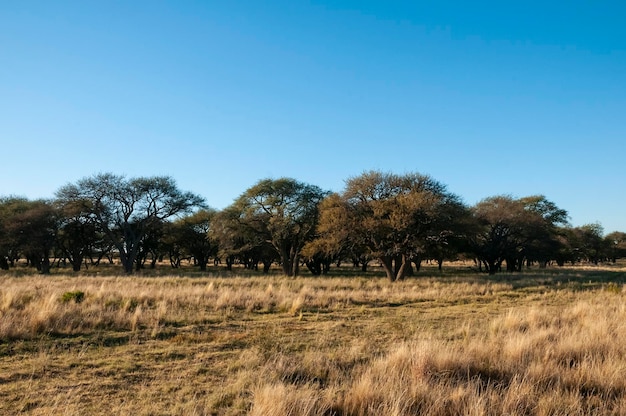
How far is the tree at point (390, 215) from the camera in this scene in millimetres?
29656

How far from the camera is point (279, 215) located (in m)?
41.4

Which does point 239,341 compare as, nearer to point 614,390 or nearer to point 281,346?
point 281,346

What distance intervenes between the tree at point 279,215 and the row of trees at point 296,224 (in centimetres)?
11

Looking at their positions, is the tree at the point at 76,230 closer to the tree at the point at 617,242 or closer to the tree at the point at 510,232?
the tree at the point at 510,232

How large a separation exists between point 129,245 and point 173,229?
991cm

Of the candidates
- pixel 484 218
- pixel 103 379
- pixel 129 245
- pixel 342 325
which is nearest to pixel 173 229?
pixel 129 245

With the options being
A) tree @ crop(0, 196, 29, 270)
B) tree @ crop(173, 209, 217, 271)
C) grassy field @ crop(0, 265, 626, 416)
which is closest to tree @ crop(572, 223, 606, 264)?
tree @ crop(173, 209, 217, 271)

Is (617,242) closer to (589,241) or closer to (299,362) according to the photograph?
(589,241)

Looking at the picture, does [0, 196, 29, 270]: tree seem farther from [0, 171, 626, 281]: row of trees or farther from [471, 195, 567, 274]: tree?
[471, 195, 567, 274]: tree

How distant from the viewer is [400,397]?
5066 millimetres

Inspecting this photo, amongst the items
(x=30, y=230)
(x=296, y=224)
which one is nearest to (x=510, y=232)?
(x=296, y=224)

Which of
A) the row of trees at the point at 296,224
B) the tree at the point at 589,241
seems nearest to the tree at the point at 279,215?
the row of trees at the point at 296,224

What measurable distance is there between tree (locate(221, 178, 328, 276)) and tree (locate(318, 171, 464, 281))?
284 inches

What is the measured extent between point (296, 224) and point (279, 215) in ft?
6.32
